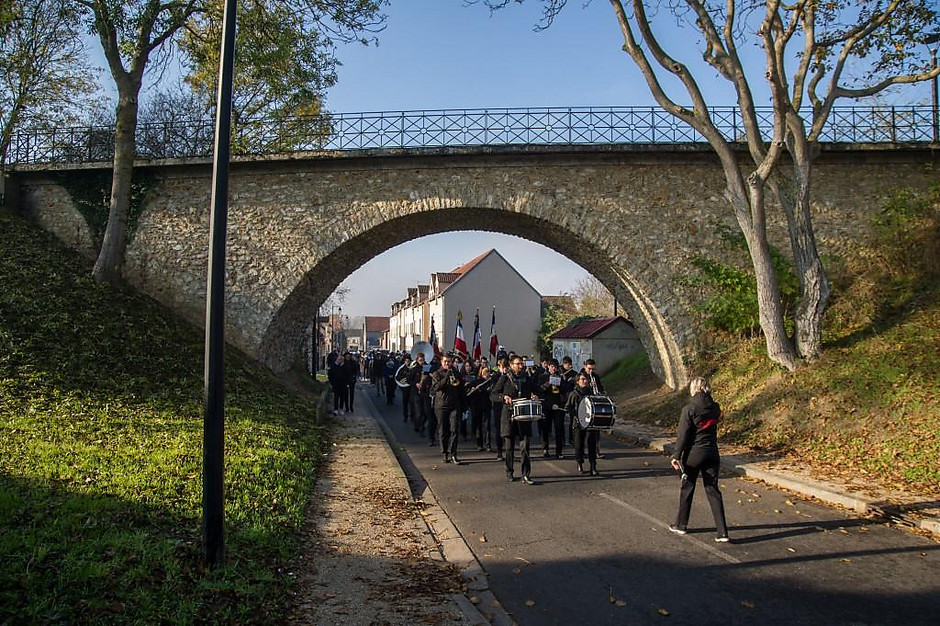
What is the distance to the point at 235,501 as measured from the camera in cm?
692

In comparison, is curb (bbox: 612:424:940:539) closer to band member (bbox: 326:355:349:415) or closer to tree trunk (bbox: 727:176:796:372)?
tree trunk (bbox: 727:176:796:372)

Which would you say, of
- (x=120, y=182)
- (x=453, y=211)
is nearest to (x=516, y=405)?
(x=453, y=211)

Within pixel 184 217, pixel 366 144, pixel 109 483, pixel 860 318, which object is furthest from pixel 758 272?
pixel 184 217

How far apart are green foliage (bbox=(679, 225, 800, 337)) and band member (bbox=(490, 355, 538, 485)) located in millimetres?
8365

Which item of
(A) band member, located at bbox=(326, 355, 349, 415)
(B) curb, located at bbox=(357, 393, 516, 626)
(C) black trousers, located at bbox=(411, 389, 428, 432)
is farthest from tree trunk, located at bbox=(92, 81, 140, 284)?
(B) curb, located at bbox=(357, 393, 516, 626)

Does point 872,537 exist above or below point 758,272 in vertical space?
below

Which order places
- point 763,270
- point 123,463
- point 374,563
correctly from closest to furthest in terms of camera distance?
point 374,563 → point 123,463 → point 763,270

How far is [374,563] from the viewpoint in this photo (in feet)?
19.4

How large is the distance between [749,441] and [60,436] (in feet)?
36.0

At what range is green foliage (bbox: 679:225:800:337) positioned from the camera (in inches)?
649

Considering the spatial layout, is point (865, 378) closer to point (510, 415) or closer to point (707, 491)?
point (510, 415)

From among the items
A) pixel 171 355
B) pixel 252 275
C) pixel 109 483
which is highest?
pixel 252 275

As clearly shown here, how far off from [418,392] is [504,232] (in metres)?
7.20

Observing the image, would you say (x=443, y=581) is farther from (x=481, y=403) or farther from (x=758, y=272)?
(x=758, y=272)
